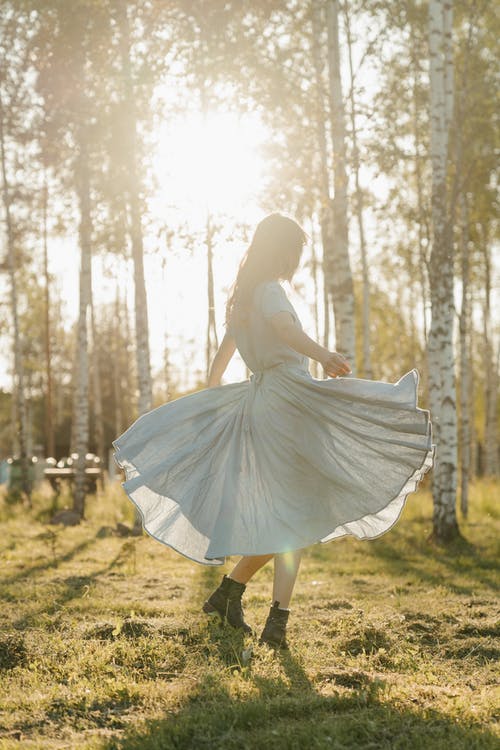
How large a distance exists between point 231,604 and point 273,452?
109 centimetres

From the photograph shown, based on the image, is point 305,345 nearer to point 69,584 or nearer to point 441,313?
point 69,584

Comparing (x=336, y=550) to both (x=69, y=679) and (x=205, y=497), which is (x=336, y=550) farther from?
(x=69, y=679)

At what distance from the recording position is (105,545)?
39.9 feet

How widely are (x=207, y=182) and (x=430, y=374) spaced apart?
14.5ft

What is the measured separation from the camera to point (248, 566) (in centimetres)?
582

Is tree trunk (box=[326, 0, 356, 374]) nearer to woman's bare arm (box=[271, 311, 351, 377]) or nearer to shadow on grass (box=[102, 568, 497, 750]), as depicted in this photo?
woman's bare arm (box=[271, 311, 351, 377])

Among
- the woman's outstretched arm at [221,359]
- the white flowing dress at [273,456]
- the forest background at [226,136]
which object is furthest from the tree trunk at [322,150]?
the white flowing dress at [273,456]

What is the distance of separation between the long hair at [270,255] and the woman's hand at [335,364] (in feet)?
2.74

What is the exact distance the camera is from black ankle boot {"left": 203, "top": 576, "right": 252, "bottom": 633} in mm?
5879

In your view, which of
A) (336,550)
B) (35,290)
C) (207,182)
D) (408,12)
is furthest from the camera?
(35,290)

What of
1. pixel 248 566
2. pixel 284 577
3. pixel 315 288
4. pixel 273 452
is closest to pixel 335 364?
pixel 273 452

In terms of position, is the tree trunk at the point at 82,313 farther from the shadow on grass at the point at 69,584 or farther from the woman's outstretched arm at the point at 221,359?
the woman's outstretched arm at the point at 221,359

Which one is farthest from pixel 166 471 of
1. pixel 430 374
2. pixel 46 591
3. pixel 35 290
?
pixel 35 290

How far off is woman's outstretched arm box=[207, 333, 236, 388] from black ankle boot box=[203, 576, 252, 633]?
1.31m
